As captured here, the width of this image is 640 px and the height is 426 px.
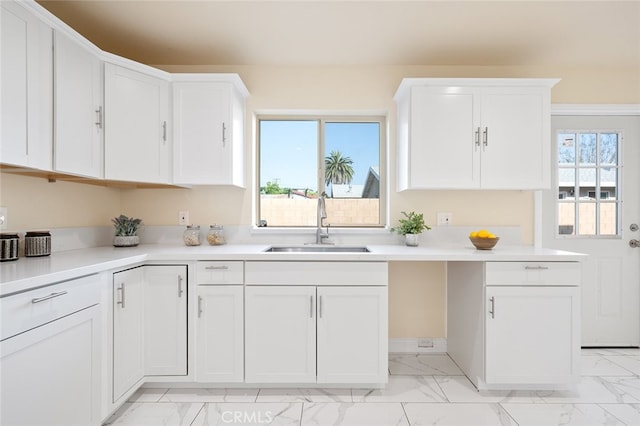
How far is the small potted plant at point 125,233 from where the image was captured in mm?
2369

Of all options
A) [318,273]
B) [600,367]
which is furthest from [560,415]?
[318,273]

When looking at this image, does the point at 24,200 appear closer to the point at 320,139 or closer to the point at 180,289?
the point at 180,289

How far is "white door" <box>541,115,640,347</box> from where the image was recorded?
108 inches

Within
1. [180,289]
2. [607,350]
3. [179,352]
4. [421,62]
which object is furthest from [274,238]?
[607,350]

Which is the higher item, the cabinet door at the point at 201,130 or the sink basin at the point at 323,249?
the cabinet door at the point at 201,130

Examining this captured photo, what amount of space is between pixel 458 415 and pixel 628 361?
5.65ft

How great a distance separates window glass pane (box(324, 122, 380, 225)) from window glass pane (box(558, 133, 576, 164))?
1528mm

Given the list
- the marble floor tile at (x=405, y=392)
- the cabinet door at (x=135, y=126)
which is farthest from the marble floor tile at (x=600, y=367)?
the cabinet door at (x=135, y=126)

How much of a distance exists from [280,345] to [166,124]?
5.57 feet

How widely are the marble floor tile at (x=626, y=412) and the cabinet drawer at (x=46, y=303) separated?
113 inches

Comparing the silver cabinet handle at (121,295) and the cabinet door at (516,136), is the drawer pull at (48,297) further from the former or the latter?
the cabinet door at (516,136)

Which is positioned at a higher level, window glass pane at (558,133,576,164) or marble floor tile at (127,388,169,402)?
window glass pane at (558,133,576,164)

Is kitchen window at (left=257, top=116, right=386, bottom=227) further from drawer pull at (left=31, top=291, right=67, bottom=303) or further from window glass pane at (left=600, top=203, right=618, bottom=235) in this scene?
window glass pane at (left=600, top=203, right=618, bottom=235)

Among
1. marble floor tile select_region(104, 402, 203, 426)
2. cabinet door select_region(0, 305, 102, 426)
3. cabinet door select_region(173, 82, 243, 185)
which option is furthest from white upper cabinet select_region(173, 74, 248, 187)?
marble floor tile select_region(104, 402, 203, 426)
